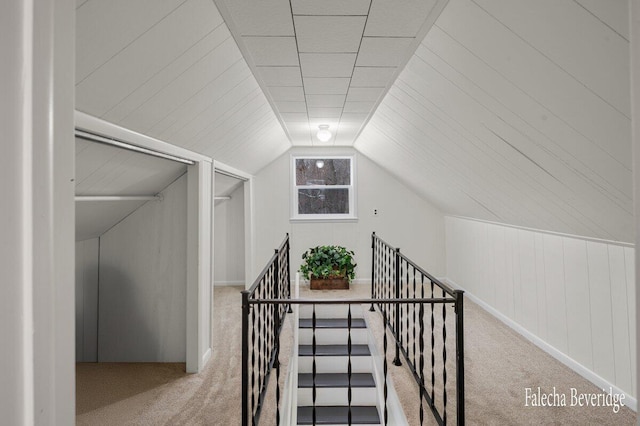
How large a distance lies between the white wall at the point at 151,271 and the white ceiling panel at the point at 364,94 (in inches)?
63.5

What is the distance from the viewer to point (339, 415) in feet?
10.5

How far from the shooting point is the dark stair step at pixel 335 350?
3.73 meters

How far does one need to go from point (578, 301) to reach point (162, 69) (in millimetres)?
3321

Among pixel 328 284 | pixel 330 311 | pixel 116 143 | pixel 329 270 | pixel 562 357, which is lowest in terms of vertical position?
pixel 562 357

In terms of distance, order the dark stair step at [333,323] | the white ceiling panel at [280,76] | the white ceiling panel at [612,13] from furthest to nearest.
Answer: the dark stair step at [333,323], the white ceiling panel at [280,76], the white ceiling panel at [612,13]

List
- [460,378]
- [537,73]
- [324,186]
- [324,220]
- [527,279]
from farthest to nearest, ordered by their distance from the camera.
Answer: [324,186] → [324,220] → [527,279] → [460,378] → [537,73]

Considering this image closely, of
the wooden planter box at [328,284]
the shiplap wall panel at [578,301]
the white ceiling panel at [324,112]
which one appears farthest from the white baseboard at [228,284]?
the shiplap wall panel at [578,301]

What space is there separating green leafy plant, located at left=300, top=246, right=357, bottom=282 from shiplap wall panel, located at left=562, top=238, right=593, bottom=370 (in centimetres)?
300

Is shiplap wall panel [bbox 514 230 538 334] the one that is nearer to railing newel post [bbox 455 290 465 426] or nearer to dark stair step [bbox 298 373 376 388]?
dark stair step [bbox 298 373 376 388]

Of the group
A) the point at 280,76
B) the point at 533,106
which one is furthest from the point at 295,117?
the point at 533,106

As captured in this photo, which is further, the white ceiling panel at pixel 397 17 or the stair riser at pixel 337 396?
the stair riser at pixel 337 396

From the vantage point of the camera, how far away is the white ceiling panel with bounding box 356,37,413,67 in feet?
7.09

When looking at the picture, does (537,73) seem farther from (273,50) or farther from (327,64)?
(273,50)

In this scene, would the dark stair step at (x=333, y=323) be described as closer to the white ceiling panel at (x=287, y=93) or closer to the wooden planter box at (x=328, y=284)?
the wooden planter box at (x=328, y=284)
